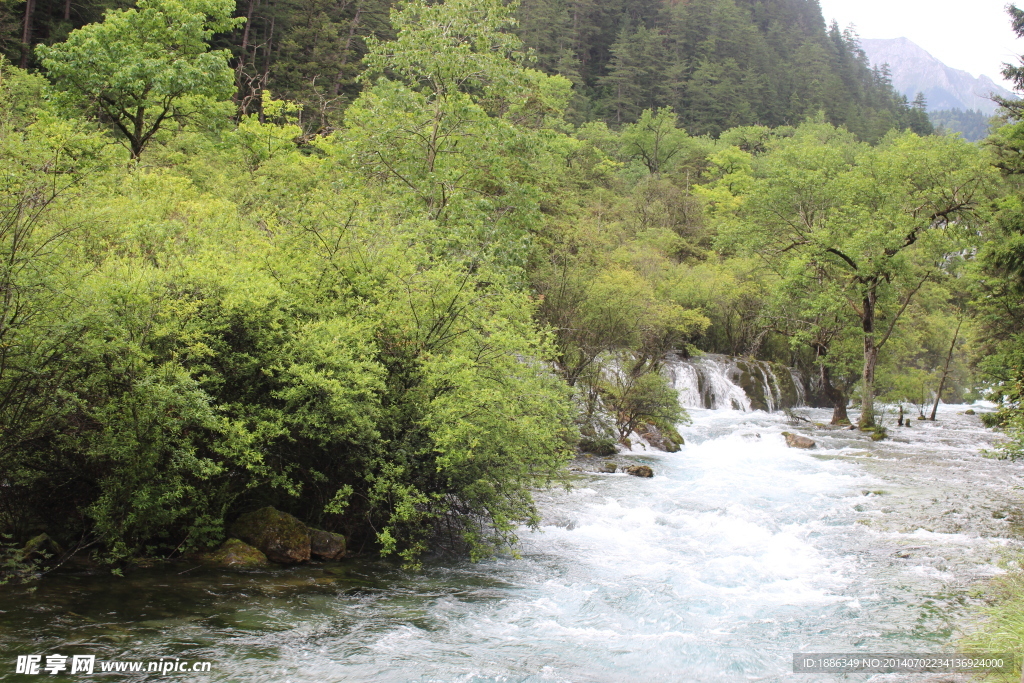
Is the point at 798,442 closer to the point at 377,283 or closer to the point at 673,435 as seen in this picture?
the point at 673,435

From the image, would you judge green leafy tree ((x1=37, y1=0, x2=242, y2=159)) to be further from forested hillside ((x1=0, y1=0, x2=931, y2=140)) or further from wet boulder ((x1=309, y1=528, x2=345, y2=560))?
forested hillside ((x1=0, y1=0, x2=931, y2=140))

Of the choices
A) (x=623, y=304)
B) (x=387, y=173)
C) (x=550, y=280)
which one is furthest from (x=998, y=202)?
(x=387, y=173)

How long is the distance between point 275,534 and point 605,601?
4.48 m

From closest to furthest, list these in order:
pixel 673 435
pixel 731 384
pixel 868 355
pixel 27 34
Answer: pixel 673 435 → pixel 868 355 → pixel 27 34 → pixel 731 384

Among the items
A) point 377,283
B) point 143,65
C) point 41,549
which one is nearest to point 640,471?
point 377,283

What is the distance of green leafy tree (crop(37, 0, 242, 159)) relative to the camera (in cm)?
1925

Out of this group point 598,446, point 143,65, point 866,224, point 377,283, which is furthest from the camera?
point 866,224

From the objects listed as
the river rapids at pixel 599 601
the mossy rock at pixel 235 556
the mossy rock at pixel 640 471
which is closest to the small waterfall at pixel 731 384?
the mossy rock at pixel 640 471

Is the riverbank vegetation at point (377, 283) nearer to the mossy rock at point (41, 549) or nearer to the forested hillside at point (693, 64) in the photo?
the mossy rock at point (41, 549)

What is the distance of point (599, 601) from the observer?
9.04m

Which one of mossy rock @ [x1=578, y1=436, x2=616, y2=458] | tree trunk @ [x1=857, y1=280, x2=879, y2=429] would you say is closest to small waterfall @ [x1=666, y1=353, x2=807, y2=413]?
tree trunk @ [x1=857, y1=280, x2=879, y2=429]

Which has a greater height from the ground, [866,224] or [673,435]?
[866,224]

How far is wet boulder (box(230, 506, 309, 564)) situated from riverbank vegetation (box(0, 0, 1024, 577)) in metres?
0.34

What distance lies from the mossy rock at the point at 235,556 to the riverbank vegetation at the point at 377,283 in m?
0.25
